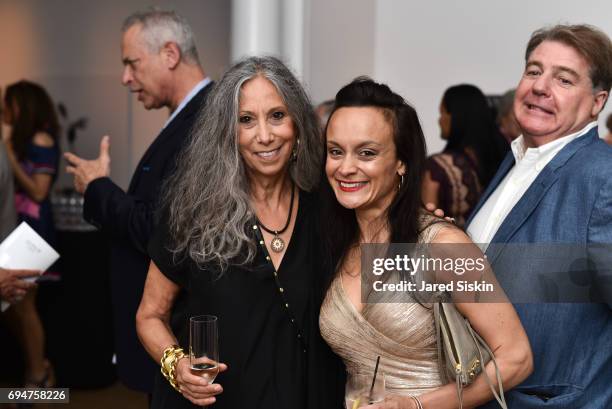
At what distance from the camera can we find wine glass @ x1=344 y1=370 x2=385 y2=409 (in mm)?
1767

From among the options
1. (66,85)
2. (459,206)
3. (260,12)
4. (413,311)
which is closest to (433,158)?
(459,206)

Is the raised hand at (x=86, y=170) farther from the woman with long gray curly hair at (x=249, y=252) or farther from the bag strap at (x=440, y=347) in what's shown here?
the bag strap at (x=440, y=347)

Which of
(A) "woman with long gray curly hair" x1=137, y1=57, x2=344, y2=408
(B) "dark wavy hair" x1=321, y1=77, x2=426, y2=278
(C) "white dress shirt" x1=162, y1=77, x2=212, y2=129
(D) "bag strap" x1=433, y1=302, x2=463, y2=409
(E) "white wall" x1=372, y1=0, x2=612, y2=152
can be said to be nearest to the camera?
(D) "bag strap" x1=433, y1=302, x2=463, y2=409

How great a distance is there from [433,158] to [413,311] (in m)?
2.24

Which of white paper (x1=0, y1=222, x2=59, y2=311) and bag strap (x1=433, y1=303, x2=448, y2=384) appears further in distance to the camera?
white paper (x1=0, y1=222, x2=59, y2=311)

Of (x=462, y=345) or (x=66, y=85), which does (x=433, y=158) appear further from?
(x=66, y=85)

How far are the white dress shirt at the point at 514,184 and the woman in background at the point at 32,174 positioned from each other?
139 inches

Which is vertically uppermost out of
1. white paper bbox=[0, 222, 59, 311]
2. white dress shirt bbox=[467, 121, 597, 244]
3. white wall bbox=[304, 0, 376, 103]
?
white wall bbox=[304, 0, 376, 103]

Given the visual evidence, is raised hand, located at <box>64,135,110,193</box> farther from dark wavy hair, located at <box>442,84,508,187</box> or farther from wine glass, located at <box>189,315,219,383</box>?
dark wavy hair, located at <box>442,84,508,187</box>

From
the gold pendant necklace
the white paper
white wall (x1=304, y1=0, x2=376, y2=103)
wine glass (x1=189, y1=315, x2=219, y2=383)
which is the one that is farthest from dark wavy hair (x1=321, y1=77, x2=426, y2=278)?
white wall (x1=304, y1=0, x2=376, y2=103)

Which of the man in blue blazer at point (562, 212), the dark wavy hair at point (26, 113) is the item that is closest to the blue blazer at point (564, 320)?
the man in blue blazer at point (562, 212)

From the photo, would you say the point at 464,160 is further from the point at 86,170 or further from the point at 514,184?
the point at 86,170

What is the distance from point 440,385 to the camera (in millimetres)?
1971

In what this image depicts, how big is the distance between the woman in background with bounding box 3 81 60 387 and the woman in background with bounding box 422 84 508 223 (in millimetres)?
2631
